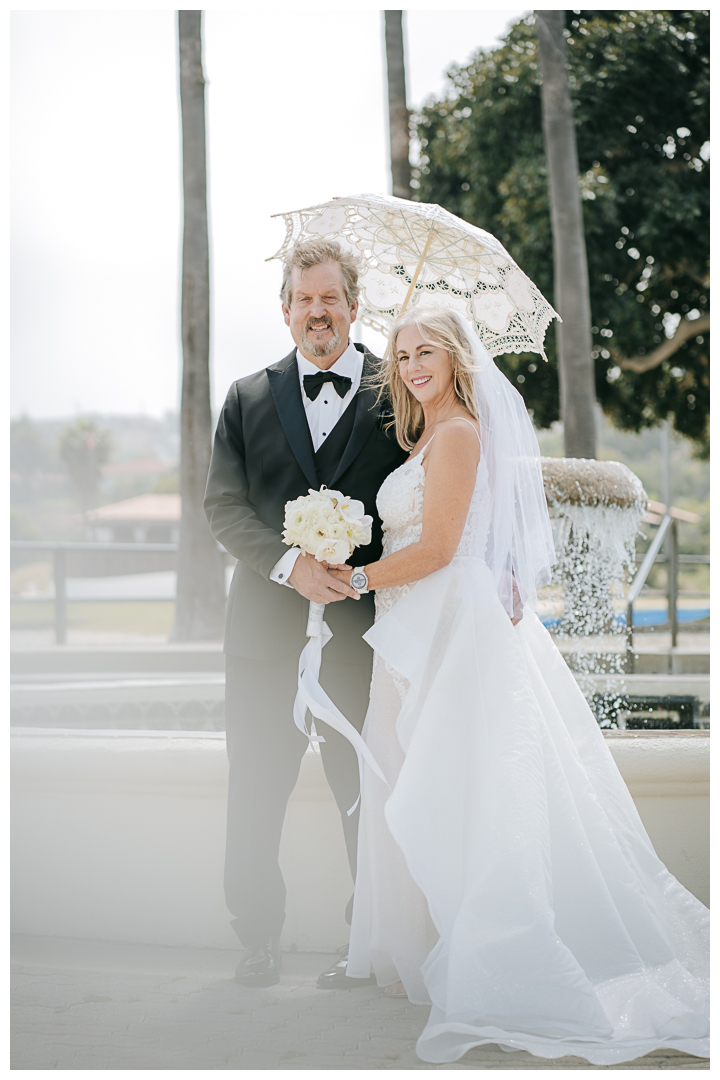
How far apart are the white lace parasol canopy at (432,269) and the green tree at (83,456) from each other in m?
66.2

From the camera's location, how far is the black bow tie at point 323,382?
3.12 metres

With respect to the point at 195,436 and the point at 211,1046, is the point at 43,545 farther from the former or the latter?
the point at 211,1046

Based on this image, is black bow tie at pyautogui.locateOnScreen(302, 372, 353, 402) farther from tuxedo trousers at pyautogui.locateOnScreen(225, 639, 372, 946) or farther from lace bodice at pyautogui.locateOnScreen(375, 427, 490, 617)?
tuxedo trousers at pyautogui.locateOnScreen(225, 639, 372, 946)

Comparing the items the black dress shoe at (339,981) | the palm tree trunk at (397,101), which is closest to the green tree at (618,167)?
the palm tree trunk at (397,101)

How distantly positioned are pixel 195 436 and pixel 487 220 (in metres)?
8.09

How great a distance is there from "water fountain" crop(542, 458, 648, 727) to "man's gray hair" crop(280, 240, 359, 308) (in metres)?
1.72

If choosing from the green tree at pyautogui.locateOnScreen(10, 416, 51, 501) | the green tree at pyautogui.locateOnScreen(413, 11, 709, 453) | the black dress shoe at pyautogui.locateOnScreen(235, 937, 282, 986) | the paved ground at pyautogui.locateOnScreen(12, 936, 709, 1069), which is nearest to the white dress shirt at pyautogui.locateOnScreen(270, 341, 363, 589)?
the black dress shoe at pyautogui.locateOnScreen(235, 937, 282, 986)

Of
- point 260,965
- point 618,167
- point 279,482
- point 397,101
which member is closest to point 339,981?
point 260,965

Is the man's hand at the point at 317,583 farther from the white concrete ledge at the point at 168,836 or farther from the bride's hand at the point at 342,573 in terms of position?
the white concrete ledge at the point at 168,836

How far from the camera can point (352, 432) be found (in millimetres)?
3082

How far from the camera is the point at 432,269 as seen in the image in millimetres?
3494

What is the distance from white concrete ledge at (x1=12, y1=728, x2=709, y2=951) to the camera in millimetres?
3361

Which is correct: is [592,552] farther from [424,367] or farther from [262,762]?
[262,762]

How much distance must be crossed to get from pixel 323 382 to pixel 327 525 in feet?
2.13
